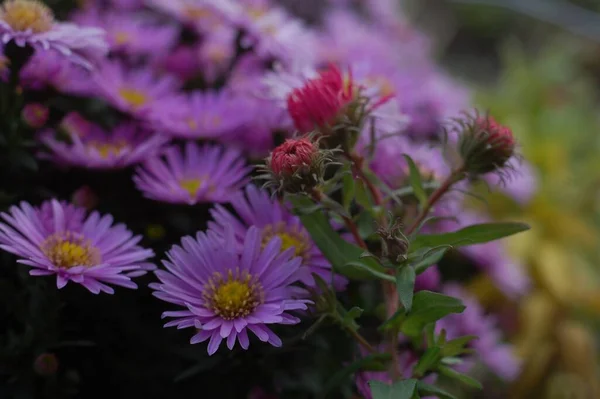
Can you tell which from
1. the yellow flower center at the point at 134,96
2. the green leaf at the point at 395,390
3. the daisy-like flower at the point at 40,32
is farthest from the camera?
the yellow flower center at the point at 134,96

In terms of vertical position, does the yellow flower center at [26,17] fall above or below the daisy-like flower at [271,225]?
above

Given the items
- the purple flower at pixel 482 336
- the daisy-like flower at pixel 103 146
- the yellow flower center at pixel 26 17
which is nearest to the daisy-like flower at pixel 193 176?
the daisy-like flower at pixel 103 146

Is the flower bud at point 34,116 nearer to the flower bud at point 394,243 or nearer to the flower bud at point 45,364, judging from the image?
the flower bud at point 45,364

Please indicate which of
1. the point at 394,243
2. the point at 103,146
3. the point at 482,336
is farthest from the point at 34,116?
the point at 482,336

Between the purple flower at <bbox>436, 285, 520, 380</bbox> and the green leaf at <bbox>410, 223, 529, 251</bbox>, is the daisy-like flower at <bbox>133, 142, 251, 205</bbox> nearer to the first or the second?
the green leaf at <bbox>410, 223, 529, 251</bbox>

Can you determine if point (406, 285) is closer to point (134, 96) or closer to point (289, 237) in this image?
point (289, 237)

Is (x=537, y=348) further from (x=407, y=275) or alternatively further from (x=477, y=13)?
(x=477, y=13)

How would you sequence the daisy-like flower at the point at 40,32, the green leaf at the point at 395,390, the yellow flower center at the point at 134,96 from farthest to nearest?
the yellow flower center at the point at 134,96 < the daisy-like flower at the point at 40,32 < the green leaf at the point at 395,390

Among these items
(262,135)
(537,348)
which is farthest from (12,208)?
(537,348)
